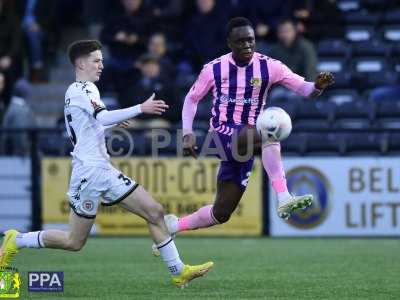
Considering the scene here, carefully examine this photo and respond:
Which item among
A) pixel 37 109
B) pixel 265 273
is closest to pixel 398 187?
pixel 265 273

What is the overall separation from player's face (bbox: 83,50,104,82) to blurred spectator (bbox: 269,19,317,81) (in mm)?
7858

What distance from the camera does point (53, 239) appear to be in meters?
9.69

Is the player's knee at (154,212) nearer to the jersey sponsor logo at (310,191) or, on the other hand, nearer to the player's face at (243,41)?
the player's face at (243,41)

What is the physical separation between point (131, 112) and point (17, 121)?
26.8 feet

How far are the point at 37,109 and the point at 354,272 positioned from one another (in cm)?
955

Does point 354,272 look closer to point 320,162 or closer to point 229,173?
point 229,173

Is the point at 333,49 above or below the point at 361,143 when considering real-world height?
above

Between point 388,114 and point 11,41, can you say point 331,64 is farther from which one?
point 11,41

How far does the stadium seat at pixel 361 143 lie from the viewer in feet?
51.8

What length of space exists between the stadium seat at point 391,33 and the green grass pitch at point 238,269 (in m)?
4.23

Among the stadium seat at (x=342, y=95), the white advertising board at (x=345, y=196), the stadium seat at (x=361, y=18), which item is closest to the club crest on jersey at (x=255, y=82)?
the white advertising board at (x=345, y=196)

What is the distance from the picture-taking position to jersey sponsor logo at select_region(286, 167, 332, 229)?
15.8 metres

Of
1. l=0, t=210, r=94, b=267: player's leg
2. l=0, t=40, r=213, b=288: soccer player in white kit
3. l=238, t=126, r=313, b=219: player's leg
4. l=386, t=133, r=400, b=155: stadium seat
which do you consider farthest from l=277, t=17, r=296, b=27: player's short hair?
l=0, t=210, r=94, b=267: player's leg

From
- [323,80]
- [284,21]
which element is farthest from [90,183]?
[284,21]
